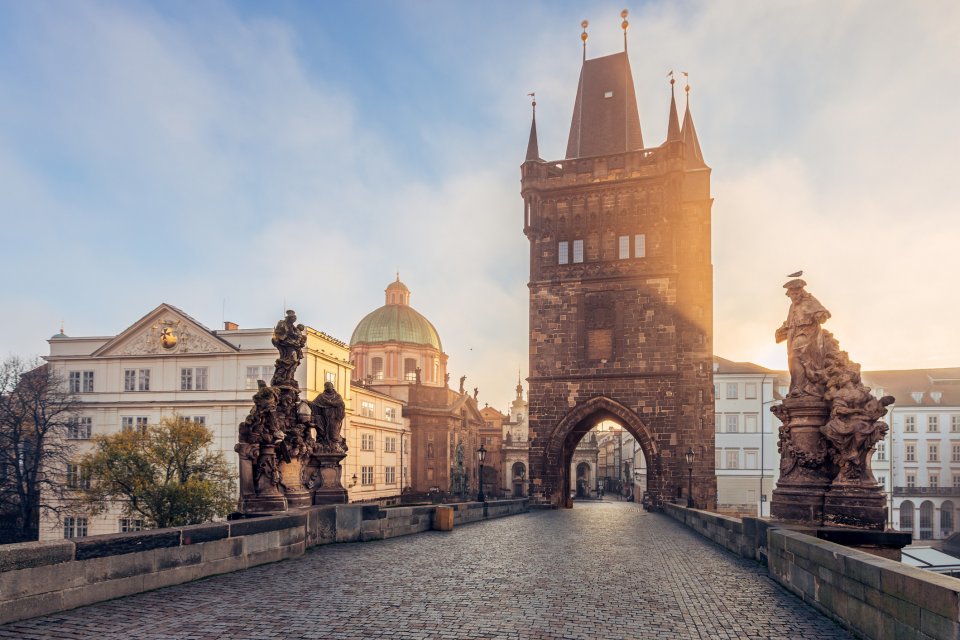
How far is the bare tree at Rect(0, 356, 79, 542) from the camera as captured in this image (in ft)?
124

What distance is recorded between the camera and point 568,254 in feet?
134

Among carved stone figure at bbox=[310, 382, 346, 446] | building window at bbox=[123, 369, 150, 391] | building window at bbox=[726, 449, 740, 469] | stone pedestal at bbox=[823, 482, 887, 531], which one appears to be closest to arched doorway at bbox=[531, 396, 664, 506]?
carved stone figure at bbox=[310, 382, 346, 446]

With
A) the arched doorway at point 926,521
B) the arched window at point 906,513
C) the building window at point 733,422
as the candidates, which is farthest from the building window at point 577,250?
the arched doorway at point 926,521

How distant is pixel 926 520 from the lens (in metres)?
63.7

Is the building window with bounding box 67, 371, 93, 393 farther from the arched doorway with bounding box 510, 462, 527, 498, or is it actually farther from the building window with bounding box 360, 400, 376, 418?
the arched doorway with bounding box 510, 462, 527, 498

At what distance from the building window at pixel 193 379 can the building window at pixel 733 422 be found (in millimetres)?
40432

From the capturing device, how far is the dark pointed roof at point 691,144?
46.7 metres

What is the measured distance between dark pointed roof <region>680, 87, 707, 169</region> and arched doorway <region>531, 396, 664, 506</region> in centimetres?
1709

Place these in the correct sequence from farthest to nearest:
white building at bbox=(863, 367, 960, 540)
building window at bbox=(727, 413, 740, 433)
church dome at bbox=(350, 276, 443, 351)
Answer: church dome at bbox=(350, 276, 443, 351) → white building at bbox=(863, 367, 960, 540) → building window at bbox=(727, 413, 740, 433)

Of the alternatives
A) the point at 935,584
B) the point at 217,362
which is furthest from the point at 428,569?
the point at 217,362

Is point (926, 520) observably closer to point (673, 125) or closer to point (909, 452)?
point (909, 452)

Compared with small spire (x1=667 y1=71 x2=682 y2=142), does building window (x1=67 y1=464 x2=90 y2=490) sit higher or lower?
lower

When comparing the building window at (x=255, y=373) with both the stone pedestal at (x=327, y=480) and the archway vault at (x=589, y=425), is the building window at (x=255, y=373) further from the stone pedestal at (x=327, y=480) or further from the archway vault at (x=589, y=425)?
the stone pedestal at (x=327, y=480)

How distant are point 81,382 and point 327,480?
125 ft
